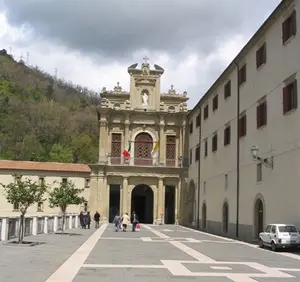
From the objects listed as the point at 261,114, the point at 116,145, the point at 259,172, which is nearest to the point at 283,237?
the point at 259,172

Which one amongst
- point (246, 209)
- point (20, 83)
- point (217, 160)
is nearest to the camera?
point (246, 209)

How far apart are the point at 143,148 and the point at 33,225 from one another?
27.7 metres

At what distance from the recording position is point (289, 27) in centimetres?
2492

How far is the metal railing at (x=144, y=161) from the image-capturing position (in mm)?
A: 54344

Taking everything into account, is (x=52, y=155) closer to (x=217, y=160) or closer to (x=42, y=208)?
(x=42, y=208)

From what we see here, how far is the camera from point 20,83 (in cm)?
11650

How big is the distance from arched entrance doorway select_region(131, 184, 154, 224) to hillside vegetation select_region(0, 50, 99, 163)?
20.9 meters

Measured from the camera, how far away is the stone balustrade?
78.1ft

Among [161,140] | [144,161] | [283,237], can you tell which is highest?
[161,140]

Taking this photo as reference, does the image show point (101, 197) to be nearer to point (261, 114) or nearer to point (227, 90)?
point (227, 90)

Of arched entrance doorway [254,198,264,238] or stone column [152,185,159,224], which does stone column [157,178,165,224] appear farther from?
arched entrance doorway [254,198,264,238]

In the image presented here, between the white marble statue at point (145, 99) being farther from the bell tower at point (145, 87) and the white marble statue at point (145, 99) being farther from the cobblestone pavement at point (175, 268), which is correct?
the cobblestone pavement at point (175, 268)

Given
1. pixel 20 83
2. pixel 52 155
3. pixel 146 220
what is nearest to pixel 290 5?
pixel 146 220

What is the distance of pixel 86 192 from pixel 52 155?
1931 centimetres
